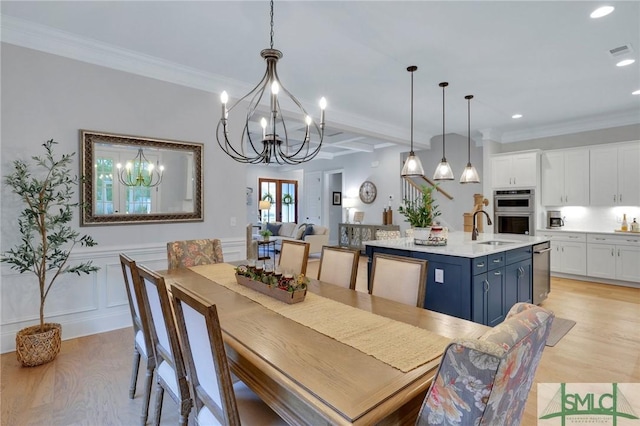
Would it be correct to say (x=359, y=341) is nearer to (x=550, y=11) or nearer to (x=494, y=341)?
(x=494, y=341)

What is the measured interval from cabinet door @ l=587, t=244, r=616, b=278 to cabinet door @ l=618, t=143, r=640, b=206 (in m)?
0.78

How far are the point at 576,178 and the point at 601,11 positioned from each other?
401 cm

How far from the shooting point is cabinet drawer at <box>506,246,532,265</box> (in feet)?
11.5

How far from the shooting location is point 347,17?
8.71 ft

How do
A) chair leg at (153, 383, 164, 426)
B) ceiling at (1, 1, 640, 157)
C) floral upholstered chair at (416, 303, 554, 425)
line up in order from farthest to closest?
ceiling at (1, 1, 640, 157), chair leg at (153, 383, 164, 426), floral upholstered chair at (416, 303, 554, 425)

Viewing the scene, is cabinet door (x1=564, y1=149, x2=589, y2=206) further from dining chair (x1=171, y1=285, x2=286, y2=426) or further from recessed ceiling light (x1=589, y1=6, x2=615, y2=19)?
dining chair (x1=171, y1=285, x2=286, y2=426)

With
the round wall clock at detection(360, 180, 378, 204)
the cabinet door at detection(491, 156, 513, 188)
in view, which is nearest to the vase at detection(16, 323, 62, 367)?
the round wall clock at detection(360, 180, 378, 204)

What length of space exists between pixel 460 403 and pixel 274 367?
0.61 m

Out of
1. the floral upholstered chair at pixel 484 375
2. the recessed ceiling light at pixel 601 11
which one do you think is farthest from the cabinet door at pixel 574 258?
the floral upholstered chair at pixel 484 375

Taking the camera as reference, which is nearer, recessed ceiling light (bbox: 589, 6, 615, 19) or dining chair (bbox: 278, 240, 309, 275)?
recessed ceiling light (bbox: 589, 6, 615, 19)

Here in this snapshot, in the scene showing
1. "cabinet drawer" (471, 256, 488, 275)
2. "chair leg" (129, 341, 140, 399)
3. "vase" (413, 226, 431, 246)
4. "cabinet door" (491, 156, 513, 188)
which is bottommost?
"chair leg" (129, 341, 140, 399)

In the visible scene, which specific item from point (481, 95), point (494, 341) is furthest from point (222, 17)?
point (481, 95)

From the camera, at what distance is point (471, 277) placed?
2916mm

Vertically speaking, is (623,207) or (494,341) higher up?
(623,207)
